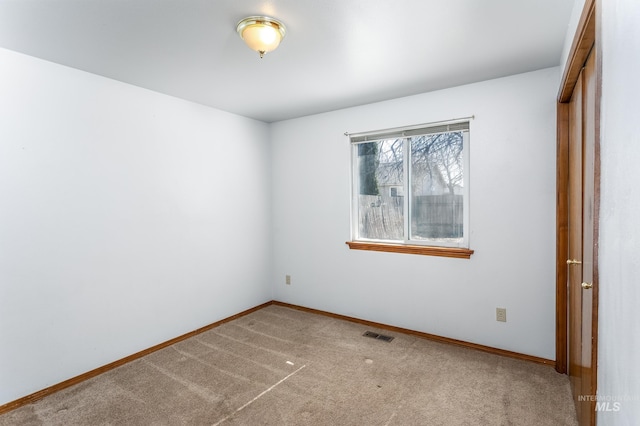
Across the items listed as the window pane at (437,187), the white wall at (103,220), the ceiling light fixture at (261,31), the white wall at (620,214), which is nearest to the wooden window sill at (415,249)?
the window pane at (437,187)

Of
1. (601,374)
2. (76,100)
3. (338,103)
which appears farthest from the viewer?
(338,103)

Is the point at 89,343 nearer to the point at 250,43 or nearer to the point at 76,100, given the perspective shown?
the point at 76,100

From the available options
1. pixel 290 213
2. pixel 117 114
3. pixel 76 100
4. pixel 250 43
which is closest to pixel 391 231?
pixel 290 213

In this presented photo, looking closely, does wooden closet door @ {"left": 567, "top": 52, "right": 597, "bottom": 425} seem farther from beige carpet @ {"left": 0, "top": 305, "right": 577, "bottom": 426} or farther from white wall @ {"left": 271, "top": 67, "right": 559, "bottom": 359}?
beige carpet @ {"left": 0, "top": 305, "right": 577, "bottom": 426}

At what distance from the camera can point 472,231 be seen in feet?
9.80

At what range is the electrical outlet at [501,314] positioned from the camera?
9.33 feet

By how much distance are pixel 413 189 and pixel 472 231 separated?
0.72 meters

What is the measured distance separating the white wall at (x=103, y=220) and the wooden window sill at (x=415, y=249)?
4.78ft

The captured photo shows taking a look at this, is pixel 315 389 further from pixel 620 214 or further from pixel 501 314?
pixel 620 214

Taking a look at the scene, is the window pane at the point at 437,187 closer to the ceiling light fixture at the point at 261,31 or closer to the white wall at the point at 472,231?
the white wall at the point at 472,231

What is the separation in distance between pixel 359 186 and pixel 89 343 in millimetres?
2912

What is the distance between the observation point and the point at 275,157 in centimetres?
432

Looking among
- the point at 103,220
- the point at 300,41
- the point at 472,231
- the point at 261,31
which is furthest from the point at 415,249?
the point at 103,220

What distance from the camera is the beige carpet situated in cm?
208
